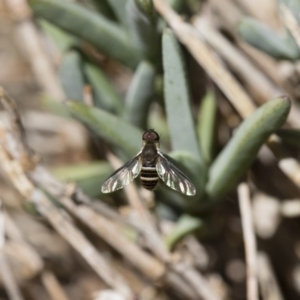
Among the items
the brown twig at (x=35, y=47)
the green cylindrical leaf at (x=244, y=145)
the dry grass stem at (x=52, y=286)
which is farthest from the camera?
the brown twig at (x=35, y=47)

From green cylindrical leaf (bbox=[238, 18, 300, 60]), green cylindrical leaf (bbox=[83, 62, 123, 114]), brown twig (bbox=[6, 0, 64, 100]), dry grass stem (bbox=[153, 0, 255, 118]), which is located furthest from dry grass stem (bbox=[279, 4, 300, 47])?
brown twig (bbox=[6, 0, 64, 100])

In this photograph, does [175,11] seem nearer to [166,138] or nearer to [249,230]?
[166,138]

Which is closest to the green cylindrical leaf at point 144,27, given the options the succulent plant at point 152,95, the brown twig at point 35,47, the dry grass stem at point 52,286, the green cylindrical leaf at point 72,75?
the succulent plant at point 152,95

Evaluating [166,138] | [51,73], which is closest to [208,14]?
[166,138]

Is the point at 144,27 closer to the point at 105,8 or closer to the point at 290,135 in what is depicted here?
the point at 105,8

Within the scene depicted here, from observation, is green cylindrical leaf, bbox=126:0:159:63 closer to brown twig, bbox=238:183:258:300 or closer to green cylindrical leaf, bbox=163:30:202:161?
green cylindrical leaf, bbox=163:30:202:161

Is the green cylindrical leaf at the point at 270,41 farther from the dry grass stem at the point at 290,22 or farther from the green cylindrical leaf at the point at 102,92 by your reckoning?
the green cylindrical leaf at the point at 102,92

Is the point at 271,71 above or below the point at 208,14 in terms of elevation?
below
